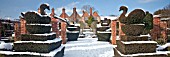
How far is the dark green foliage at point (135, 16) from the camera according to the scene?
6.51 meters

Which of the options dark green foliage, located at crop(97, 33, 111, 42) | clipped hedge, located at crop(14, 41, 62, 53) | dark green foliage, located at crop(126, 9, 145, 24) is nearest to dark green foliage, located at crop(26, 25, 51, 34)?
clipped hedge, located at crop(14, 41, 62, 53)

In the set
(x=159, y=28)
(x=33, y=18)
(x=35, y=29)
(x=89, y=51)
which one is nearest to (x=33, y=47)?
(x=35, y=29)

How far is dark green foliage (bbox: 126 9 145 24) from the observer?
6.51 m

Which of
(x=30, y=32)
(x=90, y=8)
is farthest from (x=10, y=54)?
(x=90, y=8)

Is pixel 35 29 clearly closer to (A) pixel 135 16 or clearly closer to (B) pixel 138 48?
(A) pixel 135 16

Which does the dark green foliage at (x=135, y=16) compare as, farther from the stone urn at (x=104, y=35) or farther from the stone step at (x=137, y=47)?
the stone urn at (x=104, y=35)

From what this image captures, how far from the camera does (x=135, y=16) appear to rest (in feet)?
21.6

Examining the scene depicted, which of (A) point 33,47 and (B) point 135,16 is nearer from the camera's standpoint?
(B) point 135,16

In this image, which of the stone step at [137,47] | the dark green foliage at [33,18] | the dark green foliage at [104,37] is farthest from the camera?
the dark green foliage at [104,37]

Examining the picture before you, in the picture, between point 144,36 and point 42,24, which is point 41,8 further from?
point 144,36

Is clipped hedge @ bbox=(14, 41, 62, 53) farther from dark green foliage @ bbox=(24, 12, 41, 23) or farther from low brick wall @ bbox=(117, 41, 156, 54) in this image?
low brick wall @ bbox=(117, 41, 156, 54)

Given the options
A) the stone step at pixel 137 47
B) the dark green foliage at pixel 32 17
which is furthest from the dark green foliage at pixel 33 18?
the stone step at pixel 137 47

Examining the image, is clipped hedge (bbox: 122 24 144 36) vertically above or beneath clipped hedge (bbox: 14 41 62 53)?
above

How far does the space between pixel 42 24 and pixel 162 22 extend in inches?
350
